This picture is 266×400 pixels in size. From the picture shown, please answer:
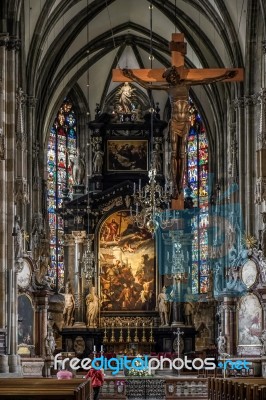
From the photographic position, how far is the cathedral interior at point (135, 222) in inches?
1278

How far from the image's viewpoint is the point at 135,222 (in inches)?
1807

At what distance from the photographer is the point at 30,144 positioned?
1623 inches

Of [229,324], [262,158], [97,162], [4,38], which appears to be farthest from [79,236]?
[262,158]

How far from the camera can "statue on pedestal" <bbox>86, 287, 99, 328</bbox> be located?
157 feet

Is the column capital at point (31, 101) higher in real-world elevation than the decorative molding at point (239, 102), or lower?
higher

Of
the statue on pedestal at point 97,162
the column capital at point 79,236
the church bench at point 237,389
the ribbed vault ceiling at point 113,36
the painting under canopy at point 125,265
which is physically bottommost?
the church bench at point 237,389

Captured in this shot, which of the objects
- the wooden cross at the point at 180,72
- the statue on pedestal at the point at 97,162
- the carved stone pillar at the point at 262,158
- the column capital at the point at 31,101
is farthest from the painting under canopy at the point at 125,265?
the wooden cross at the point at 180,72

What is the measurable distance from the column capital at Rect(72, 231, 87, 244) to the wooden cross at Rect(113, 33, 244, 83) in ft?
93.4

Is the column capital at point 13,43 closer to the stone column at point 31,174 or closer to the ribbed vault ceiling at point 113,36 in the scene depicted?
the ribbed vault ceiling at point 113,36

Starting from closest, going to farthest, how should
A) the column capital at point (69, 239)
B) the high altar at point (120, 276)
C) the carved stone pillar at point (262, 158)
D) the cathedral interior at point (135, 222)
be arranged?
the carved stone pillar at point (262, 158)
the cathedral interior at point (135, 222)
the high altar at point (120, 276)
the column capital at point (69, 239)

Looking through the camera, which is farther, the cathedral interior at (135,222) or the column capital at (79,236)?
the column capital at (79,236)

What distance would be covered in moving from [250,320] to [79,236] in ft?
47.8

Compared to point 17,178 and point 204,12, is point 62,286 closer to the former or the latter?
point 204,12

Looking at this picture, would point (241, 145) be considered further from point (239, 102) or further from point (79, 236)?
point (79, 236)
